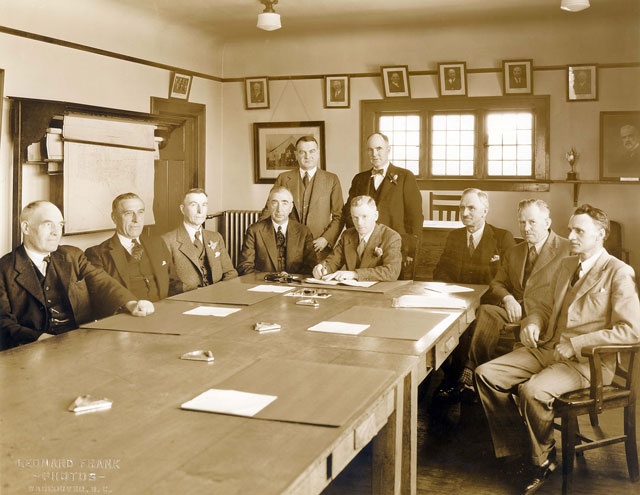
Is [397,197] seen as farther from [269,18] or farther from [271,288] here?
[269,18]

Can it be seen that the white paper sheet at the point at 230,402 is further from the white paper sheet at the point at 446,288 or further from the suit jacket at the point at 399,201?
the suit jacket at the point at 399,201

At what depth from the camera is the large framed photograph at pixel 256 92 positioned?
8.29m

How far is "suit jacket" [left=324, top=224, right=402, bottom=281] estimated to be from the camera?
427 cm

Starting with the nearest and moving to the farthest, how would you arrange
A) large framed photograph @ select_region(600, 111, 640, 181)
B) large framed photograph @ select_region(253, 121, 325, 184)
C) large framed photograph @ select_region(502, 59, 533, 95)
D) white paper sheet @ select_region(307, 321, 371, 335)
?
white paper sheet @ select_region(307, 321, 371, 335) → large framed photograph @ select_region(600, 111, 640, 181) → large framed photograph @ select_region(502, 59, 533, 95) → large framed photograph @ select_region(253, 121, 325, 184)

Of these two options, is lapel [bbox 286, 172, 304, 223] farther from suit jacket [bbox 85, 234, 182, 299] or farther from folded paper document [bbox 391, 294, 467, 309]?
folded paper document [bbox 391, 294, 467, 309]

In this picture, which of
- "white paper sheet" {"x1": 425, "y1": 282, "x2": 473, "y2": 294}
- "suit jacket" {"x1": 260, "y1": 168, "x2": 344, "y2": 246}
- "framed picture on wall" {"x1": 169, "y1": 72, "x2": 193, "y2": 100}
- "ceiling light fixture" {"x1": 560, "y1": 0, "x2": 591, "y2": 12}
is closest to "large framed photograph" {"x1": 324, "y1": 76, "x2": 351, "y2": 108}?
"framed picture on wall" {"x1": 169, "y1": 72, "x2": 193, "y2": 100}

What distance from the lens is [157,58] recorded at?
7160mm

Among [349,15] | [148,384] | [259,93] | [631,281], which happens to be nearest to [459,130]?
[349,15]

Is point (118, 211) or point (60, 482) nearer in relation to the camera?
point (60, 482)

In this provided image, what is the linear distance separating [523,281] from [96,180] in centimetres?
372

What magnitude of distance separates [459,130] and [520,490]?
5331 millimetres

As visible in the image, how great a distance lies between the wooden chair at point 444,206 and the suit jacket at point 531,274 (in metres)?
3.14

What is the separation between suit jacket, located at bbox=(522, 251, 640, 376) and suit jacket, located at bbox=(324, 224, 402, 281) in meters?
1.30

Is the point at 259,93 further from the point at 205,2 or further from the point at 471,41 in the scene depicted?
the point at 471,41
